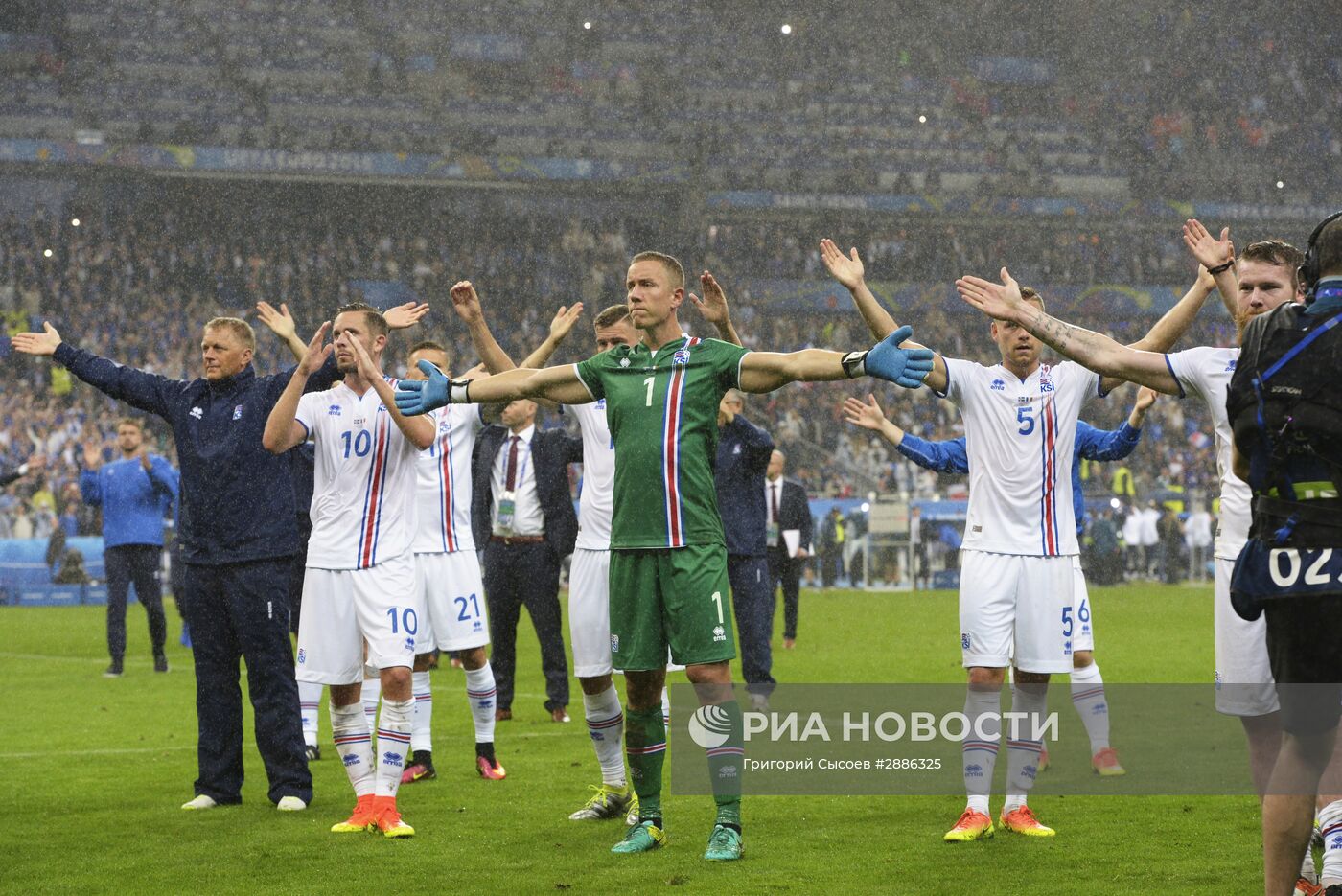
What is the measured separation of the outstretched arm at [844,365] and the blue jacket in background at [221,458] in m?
2.50

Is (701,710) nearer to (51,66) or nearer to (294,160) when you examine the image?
(294,160)

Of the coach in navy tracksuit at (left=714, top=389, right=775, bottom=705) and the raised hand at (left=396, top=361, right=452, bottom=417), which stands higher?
the raised hand at (left=396, top=361, right=452, bottom=417)

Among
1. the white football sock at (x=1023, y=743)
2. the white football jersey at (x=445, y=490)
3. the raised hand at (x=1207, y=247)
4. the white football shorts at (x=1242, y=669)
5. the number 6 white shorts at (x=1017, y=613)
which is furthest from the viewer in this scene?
the white football jersey at (x=445, y=490)

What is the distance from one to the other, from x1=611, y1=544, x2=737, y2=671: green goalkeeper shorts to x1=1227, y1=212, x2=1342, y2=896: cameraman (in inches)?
89.6

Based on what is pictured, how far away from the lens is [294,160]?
3709 cm

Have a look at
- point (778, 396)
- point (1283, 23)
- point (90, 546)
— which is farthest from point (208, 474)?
point (1283, 23)

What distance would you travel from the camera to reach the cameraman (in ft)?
12.8

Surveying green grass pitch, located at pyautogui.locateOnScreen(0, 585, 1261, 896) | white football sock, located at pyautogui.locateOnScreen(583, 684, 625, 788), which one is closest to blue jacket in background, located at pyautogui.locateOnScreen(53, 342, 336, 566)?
green grass pitch, located at pyautogui.locateOnScreen(0, 585, 1261, 896)

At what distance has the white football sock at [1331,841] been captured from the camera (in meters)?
4.27

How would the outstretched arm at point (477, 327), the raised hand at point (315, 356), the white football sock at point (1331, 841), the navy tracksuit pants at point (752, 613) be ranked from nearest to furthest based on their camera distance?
the white football sock at point (1331, 841) → the raised hand at point (315, 356) → the outstretched arm at point (477, 327) → the navy tracksuit pants at point (752, 613)

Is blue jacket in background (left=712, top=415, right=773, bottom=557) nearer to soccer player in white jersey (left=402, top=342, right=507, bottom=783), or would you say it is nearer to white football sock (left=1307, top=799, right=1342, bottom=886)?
soccer player in white jersey (left=402, top=342, right=507, bottom=783)

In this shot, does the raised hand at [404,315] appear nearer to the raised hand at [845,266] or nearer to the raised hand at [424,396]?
the raised hand at [424,396]

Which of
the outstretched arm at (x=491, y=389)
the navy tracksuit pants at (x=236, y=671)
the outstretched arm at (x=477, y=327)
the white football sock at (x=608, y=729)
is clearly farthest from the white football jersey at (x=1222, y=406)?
the navy tracksuit pants at (x=236, y=671)

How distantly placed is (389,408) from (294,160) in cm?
3213
